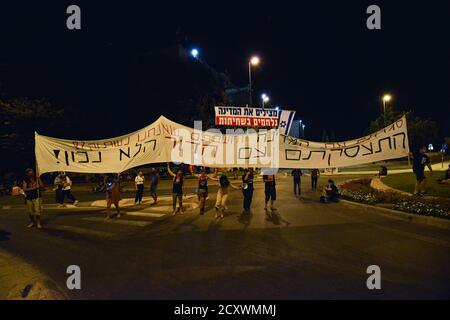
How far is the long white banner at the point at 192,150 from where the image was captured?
742cm

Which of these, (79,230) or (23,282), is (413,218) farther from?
(23,282)

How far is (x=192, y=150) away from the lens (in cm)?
871

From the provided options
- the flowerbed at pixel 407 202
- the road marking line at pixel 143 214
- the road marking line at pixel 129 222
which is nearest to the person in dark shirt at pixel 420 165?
the flowerbed at pixel 407 202

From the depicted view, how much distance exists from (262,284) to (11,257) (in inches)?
210

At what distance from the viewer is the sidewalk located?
5153mm

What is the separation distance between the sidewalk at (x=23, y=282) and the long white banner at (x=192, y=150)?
2.17 m

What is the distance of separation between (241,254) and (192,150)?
295cm

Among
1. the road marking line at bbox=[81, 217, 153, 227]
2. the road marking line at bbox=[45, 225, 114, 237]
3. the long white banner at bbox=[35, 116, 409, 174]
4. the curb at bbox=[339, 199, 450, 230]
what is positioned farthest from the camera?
the road marking line at bbox=[81, 217, 153, 227]

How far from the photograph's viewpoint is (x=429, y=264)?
6098 millimetres

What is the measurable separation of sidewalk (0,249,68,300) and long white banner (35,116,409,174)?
7.13ft

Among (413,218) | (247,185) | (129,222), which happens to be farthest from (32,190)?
(413,218)

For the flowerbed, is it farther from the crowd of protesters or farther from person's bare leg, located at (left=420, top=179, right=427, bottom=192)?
person's bare leg, located at (left=420, top=179, right=427, bottom=192)

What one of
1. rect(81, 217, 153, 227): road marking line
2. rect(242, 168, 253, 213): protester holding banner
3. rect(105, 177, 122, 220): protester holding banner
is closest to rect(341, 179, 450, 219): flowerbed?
rect(242, 168, 253, 213): protester holding banner
